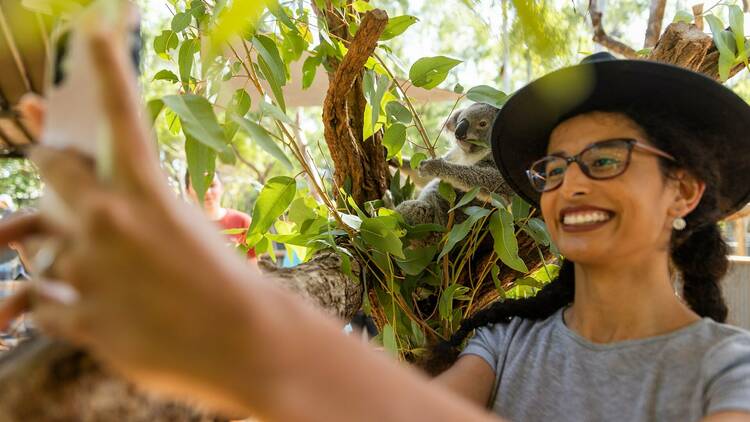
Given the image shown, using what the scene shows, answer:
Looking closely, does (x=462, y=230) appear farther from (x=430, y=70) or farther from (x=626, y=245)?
(x=626, y=245)

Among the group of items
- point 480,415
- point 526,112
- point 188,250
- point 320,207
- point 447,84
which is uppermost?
point 447,84

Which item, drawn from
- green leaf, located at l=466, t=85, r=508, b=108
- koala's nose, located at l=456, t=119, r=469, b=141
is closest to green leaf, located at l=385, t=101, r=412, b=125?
green leaf, located at l=466, t=85, r=508, b=108

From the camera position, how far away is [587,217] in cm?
103

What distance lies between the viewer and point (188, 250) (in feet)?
1.13

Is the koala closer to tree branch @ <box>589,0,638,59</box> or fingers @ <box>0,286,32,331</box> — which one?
tree branch @ <box>589,0,638,59</box>

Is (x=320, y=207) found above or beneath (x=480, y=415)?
above

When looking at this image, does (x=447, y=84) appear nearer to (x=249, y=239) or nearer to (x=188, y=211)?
(x=249, y=239)

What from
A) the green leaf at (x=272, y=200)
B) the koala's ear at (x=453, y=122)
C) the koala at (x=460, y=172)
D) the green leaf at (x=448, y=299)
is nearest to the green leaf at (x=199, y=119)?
the green leaf at (x=272, y=200)

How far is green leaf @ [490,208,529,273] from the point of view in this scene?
1.54m

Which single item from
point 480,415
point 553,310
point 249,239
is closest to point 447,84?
point 249,239

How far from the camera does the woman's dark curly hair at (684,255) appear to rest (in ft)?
3.55

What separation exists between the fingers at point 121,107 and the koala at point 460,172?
1.60 m

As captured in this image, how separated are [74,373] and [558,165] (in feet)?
2.83

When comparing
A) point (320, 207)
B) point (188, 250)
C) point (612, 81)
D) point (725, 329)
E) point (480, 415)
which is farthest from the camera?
point (320, 207)
